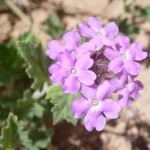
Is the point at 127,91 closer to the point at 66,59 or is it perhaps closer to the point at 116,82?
the point at 116,82

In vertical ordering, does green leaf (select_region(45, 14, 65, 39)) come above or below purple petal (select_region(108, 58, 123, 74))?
below

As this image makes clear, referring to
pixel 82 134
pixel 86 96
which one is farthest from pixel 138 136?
pixel 86 96

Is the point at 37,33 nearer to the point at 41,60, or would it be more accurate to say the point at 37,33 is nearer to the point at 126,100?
the point at 41,60

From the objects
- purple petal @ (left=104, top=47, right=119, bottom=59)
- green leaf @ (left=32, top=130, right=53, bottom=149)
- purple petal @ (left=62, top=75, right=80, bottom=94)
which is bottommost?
green leaf @ (left=32, top=130, right=53, bottom=149)

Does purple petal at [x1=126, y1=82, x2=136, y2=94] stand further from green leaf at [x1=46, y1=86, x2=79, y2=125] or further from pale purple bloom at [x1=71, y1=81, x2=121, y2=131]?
green leaf at [x1=46, y1=86, x2=79, y2=125]

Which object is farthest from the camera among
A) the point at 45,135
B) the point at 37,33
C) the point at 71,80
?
the point at 37,33

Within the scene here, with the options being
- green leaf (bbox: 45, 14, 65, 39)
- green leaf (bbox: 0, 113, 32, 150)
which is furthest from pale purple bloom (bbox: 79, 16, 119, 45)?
green leaf (bbox: 45, 14, 65, 39)

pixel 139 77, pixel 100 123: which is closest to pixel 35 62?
pixel 100 123
